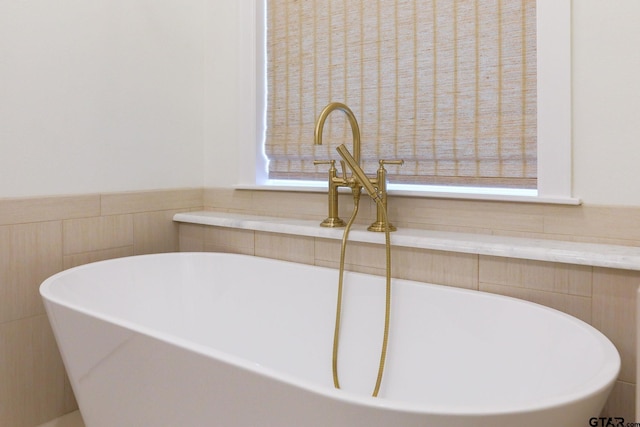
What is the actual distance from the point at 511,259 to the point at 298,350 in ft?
2.71

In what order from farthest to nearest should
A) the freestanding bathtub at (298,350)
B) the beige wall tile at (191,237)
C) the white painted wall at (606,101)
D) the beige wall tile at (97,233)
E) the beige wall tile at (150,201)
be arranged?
the beige wall tile at (191,237) → the beige wall tile at (150,201) → the beige wall tile at (97,233) → the white painted wall at (606,101) → the freestanding bathtub at (298,350)

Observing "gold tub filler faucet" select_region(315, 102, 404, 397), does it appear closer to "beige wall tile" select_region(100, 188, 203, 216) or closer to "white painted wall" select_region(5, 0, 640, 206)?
"white painted wall" select_region(5, 0, 640, 206)

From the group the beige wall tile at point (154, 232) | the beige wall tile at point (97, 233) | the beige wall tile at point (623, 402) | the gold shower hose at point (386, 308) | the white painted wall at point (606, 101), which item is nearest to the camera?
the beige wall tile at point (623, 402)

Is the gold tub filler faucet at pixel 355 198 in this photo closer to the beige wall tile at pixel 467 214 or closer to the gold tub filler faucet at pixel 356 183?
the gold tub filler faucet at pixel 356 183

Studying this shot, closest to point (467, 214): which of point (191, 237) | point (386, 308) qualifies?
point (386, 308)

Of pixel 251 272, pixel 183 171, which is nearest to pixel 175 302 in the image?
pixel 251 272

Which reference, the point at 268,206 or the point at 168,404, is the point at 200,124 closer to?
the point at 268,206

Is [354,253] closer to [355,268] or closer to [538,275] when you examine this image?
[355,268]

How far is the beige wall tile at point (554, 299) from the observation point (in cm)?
149

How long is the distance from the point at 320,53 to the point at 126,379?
4.88 ft

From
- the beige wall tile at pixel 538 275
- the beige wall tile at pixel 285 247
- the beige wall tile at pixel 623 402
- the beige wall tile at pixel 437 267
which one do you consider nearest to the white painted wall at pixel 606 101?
the beige wall tile at pixel 538 275

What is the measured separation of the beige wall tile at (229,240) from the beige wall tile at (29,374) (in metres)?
0.74

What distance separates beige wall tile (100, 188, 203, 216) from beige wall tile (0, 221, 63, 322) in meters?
0.24

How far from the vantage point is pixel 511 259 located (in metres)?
1.61
